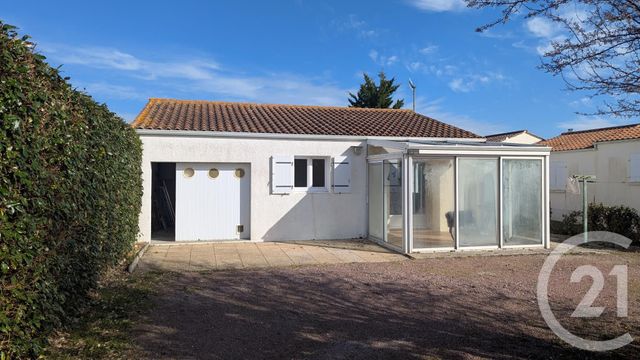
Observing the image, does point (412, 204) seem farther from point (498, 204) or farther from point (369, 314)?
point (369, 314)

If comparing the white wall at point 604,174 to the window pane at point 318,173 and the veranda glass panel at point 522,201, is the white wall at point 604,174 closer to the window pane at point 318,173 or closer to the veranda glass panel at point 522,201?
the veranda glass panel at point 522,201

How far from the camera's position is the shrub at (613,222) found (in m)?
13.1

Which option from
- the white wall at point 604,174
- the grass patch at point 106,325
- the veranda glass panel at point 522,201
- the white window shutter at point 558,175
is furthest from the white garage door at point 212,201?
the white window shutter at point 558,175

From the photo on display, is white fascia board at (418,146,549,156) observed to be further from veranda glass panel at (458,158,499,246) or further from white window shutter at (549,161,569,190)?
white window shutter at (549,161,569,190)

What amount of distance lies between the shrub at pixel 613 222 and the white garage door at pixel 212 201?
10474mm

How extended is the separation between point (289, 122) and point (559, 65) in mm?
10240

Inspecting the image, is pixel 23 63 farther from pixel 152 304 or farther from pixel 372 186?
pixel 372 186

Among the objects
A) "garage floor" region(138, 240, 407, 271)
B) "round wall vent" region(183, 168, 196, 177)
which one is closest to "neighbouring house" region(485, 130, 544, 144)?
"garage floor" region(138, 240, 407, 271)

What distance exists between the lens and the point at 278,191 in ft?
41.3

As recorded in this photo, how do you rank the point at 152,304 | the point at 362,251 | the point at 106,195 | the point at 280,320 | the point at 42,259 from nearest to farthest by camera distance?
the point at 42,259 < the point at 280,320 < the point at 152,304 < the point at 106,195 < the point at 362,251

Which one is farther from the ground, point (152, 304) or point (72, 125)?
point (72, 125)

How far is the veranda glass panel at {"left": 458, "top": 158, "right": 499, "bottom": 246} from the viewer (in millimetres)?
11055

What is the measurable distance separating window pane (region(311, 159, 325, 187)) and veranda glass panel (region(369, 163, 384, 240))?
135 centimetres

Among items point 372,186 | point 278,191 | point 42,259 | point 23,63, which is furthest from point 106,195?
point 372,186
